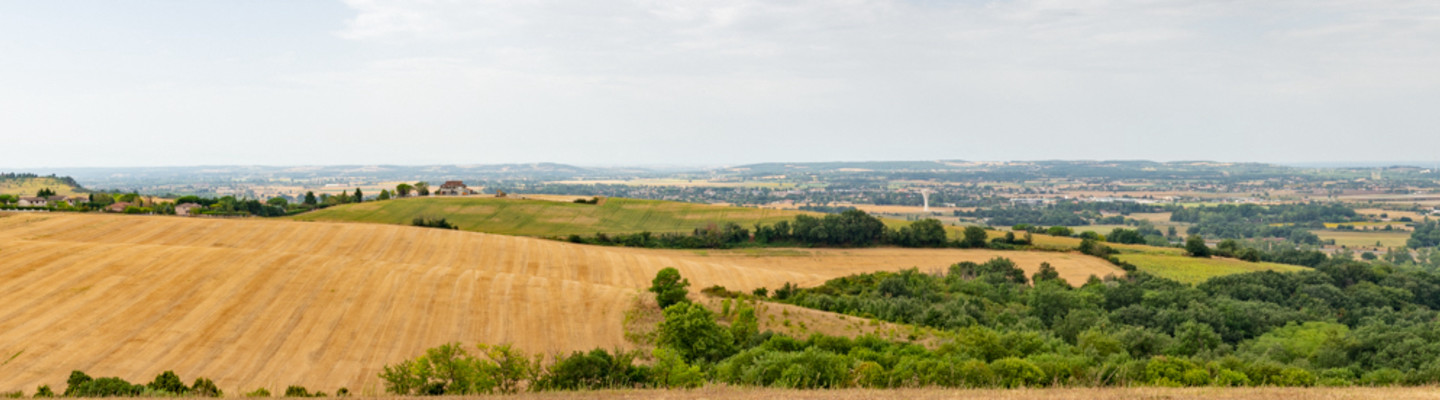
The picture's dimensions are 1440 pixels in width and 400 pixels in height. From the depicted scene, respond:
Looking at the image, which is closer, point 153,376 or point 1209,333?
point 153,376

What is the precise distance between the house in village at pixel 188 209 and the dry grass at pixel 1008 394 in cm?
11414

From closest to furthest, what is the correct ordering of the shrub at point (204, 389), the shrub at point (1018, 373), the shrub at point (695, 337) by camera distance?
the shrub at point (1018, 373) < the shrub at point (204, 389) < the shrub at point (695, 337)

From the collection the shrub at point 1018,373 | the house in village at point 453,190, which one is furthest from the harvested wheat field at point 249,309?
the house in village at point 453,190

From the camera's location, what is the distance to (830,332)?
44219mm

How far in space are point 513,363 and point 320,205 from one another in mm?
128308

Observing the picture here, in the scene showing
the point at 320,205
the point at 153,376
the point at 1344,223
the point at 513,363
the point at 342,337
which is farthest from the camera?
the point at 1344,223

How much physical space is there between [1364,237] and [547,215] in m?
173

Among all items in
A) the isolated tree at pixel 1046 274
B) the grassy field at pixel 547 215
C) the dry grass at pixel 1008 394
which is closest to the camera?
the dry grass at pixel 1008 394

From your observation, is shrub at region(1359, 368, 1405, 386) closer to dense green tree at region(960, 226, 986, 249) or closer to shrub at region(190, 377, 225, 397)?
shrub at region(190, 377, 225, 397)

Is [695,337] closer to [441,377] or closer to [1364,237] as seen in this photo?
[441,377]

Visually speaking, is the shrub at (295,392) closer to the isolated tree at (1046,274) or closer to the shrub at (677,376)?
the shrub at (677,376)

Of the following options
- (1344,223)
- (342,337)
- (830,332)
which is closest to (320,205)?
(342,337)

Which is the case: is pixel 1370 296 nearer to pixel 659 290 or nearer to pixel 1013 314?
pixel 1013 314

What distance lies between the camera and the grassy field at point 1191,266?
3238 inches
